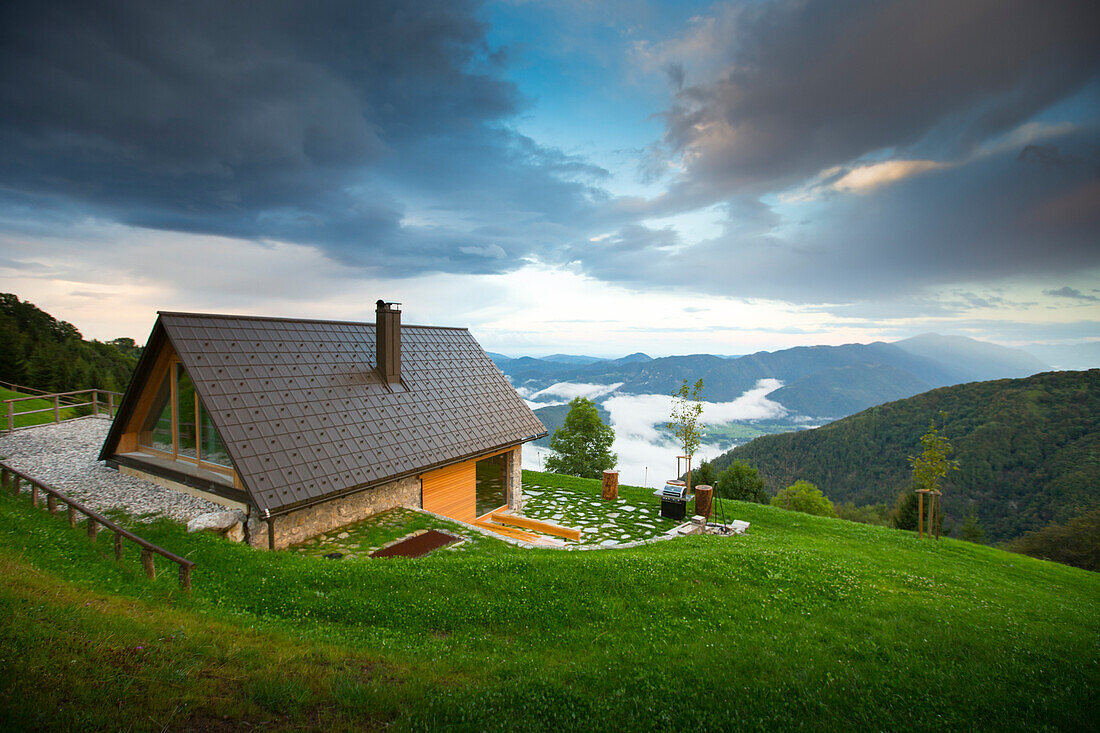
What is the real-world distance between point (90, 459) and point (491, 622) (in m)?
15.5

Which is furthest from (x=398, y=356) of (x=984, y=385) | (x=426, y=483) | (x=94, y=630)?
(x=984, y=385)

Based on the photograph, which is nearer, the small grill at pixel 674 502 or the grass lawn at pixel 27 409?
the small grill at pixel 674 502

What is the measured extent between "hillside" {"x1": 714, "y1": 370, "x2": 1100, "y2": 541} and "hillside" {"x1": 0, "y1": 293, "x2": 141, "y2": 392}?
108m

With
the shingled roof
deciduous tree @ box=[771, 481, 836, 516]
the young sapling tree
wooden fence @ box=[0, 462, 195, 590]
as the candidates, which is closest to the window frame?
the shingled roof

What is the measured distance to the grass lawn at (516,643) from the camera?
14.5 feet

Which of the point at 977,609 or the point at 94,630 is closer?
the point at 94,630

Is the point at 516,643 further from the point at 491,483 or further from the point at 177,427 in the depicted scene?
the point at 491,483

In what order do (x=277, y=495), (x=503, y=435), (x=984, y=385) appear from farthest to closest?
(x=984, y=385), (x=503, y=435), (x=277, y=495)

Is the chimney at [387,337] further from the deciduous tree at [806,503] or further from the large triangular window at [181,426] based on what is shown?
the deciduous tree at [806,503]

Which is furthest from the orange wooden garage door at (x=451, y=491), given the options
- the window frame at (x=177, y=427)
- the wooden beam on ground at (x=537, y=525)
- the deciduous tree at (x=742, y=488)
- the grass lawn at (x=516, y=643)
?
the deciduous tree at (x=742, y=488)

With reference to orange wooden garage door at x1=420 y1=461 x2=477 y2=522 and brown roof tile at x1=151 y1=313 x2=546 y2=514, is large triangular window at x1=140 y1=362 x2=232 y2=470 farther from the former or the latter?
orange wooden garage door at x1=420 y1=461 x2=477 y2=522

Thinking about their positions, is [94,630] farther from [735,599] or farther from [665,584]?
[735,599]

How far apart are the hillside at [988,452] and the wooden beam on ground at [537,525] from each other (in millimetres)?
80183

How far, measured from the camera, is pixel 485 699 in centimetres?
481
